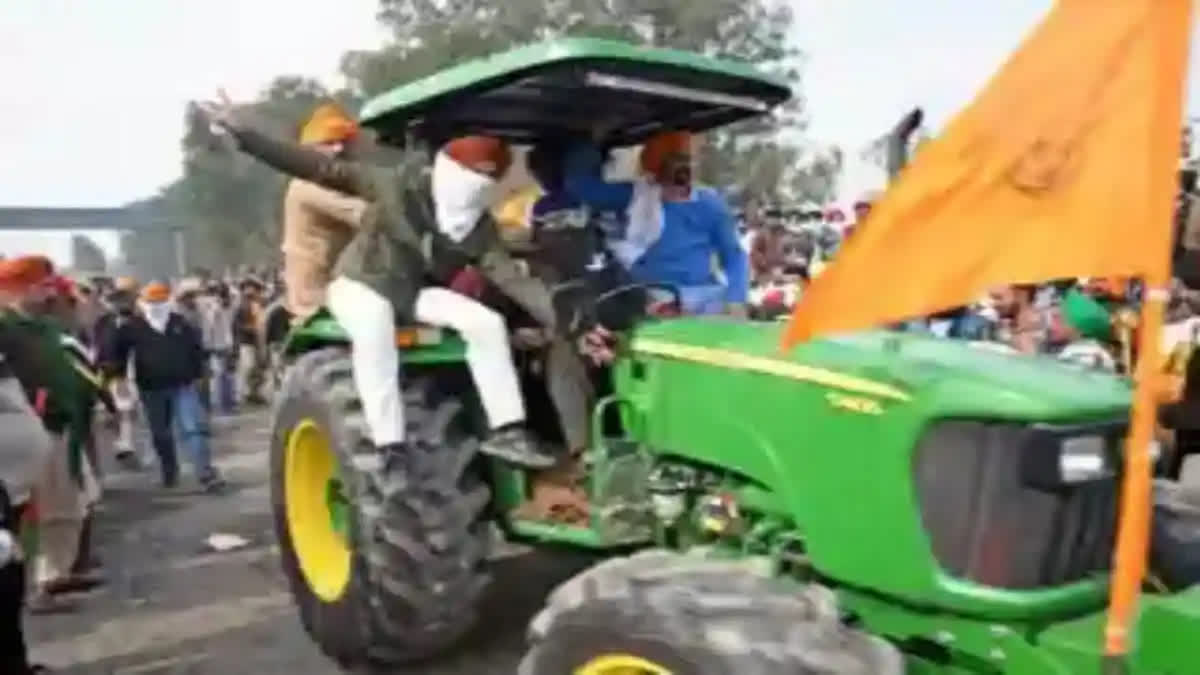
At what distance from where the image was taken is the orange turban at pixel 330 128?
303 inches

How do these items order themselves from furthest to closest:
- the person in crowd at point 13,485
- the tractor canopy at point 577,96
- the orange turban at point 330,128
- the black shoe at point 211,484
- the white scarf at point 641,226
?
the black shoe at point 211,484 → the orange turban at point 330,128 → the white scarf at point 641,226 → the tractor canopy at point 577,96 → the person in crowd at point 13,485

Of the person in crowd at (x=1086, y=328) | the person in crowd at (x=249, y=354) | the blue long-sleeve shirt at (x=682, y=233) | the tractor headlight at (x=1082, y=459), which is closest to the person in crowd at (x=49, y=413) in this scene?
the blue long-sleeve shirt at (x=682, y=233)

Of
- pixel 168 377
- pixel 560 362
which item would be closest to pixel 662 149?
pixel 560 362

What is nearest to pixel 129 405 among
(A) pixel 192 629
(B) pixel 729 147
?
(A) pixel 192 629

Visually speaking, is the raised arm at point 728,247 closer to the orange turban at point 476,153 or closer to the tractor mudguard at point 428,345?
the orange turban at point 476,153

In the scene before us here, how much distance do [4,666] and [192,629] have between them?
5.47 feet

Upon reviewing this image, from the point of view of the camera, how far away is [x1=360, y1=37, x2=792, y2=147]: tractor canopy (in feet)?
17.4

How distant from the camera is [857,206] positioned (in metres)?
8.92

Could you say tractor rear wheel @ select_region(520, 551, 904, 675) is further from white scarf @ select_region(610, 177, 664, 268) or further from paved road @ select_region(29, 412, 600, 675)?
white scarf @ select_region(610, 177, 664, 268)

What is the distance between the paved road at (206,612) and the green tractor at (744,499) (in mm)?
285

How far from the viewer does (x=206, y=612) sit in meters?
6.96

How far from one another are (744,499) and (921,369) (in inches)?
31.6

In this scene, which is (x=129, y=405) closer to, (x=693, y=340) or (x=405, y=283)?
(x=405, y=283)

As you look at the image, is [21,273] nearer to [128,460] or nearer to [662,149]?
[662,149]
